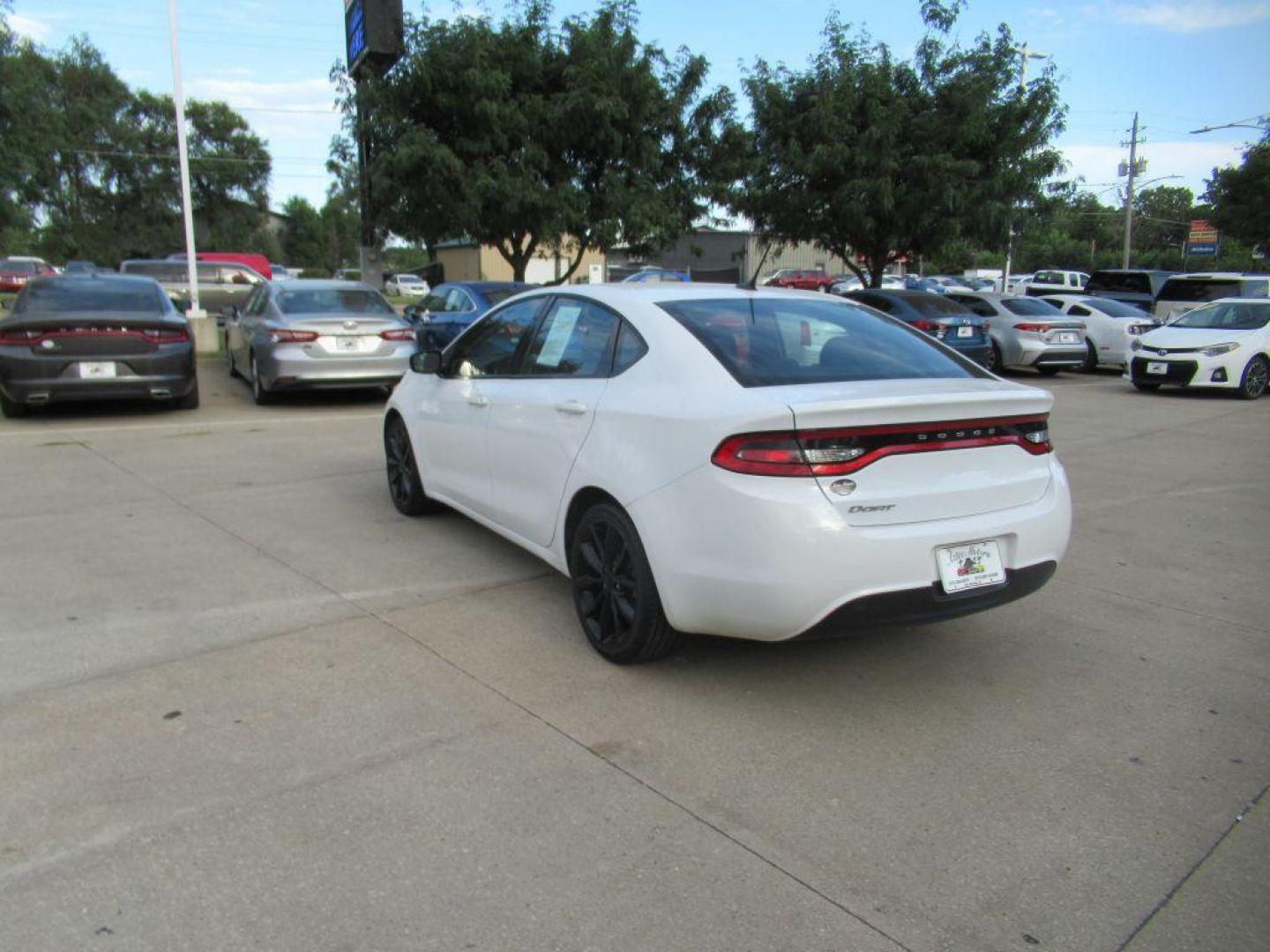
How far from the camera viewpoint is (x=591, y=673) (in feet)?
12.9

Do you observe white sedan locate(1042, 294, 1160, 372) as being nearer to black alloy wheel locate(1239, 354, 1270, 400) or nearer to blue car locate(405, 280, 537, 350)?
black alloy wheel locate(1239, 354, 1270, 400)

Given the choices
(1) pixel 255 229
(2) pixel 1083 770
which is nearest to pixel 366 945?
(2) pixel 1083 770

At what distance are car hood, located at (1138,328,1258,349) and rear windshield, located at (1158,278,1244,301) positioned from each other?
6.80m

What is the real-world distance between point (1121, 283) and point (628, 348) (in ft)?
72.9

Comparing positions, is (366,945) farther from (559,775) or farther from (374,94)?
(374,94)

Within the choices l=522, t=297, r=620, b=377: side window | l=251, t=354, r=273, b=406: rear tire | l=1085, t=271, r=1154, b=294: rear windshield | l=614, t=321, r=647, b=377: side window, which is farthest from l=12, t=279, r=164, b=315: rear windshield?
l=1085, t=271, r=1154, b=294: rear windshield

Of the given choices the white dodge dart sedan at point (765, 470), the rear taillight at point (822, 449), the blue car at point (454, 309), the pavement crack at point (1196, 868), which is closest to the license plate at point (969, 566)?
the white dodge dart sedan at point (765, 470)

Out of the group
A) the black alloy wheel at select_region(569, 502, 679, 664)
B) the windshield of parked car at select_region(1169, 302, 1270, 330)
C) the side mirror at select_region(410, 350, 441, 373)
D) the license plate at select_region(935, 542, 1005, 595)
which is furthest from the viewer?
the windshield of parked car at select_region(1169, 302, 1270, 330)

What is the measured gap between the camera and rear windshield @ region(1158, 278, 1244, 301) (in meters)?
20.1

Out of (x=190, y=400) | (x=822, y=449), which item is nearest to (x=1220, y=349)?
(x=822, y=449)

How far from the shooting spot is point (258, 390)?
1131 centimetres

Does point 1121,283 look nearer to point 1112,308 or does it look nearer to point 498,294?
point 1112,308

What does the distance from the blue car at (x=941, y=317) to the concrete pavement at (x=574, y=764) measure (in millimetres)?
9524

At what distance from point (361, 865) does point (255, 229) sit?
71886mm
